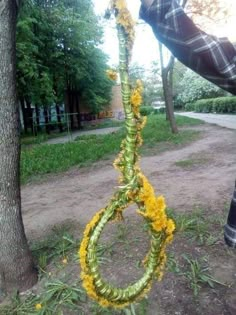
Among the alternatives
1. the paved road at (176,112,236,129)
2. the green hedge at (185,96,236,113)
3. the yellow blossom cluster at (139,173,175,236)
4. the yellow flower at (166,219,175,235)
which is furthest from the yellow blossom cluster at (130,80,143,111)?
the green hedge at (185,96,236,113)

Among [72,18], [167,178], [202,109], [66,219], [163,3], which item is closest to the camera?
[163,3]

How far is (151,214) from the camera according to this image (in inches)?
44.2

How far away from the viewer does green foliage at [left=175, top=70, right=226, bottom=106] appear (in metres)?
40.2

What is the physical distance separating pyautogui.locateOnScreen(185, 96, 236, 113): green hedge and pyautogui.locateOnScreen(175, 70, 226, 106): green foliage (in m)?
2.50

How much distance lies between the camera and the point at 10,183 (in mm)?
3049

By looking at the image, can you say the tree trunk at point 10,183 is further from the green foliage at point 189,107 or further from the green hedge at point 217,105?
the green foliage at point 189,107

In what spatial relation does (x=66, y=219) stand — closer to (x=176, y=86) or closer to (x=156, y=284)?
(x=156, y=284)

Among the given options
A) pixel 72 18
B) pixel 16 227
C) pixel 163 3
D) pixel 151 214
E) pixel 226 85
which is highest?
pixel 72 18

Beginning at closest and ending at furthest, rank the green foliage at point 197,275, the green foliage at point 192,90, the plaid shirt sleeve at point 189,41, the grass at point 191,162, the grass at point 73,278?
1. the plaid shirt sleeve at point 189,41
2. the grass at point 73,278
3. the green foliage at point 197,275
4. the grass at point 191,162
5. the green foliage at point 192,90

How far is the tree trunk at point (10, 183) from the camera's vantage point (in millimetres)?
2887

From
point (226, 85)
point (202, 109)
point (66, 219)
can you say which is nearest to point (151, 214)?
point (226, 85)

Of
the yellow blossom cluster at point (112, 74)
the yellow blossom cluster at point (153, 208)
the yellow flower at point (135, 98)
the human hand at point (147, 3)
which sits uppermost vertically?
the human hand at point (147, 3)

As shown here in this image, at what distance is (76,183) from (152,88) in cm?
4273

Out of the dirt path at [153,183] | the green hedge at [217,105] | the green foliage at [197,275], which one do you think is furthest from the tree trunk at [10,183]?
the green hedge at [217,105]
